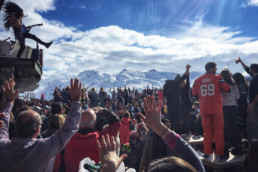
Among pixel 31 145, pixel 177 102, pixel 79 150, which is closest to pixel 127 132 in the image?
pixel 177 102

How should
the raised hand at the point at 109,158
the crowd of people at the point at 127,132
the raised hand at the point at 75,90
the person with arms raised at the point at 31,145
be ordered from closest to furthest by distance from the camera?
the raised hand at the point at 109,158 < the crowd of people at the point at 127,132 < the person with arms raised at the point at 31,145 < the raised hand at the point at 75,90

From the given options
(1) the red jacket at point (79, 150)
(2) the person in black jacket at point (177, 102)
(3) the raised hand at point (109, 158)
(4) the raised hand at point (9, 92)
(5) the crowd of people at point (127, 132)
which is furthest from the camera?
(2) the person in black jacket at point (177, 102)

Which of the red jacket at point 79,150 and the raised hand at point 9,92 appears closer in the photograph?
the raised hand at point 9,92

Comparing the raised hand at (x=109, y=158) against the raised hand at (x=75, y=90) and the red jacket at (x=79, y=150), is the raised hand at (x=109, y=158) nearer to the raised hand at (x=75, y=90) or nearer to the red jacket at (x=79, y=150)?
the raised hand at (x=75, y=90)

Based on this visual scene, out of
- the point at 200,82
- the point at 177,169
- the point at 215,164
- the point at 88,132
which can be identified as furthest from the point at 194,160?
the point at 200,82

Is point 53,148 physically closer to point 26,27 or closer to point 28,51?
point 26,27

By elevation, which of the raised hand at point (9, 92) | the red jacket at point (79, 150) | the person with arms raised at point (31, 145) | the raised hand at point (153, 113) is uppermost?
the raised hand at point (9, 92)

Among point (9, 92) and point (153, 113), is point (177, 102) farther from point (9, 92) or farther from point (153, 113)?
point (9, 92)

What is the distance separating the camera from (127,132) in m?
6.54

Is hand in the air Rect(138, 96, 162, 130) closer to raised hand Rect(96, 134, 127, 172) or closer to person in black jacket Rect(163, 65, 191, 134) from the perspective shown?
raised hand Rect(96, 134, 127, 172)

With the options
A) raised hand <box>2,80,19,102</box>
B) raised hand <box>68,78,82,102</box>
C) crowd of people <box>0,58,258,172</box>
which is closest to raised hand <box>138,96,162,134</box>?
crowd of people <box>0,58,258,172</box>

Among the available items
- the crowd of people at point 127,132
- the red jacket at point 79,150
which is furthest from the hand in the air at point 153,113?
the red jacket at point 79,150

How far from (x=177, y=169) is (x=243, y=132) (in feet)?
15.7

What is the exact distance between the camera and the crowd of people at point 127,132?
162cm
